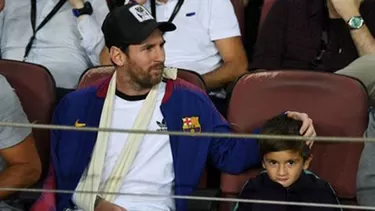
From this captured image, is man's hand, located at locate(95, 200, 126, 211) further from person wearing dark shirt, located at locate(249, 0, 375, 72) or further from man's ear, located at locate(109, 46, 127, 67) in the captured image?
person wearing dark shirt, located at locate(249, 0, 375, 72)

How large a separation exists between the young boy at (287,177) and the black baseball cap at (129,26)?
44 cm

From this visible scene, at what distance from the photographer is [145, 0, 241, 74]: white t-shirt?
115 inches

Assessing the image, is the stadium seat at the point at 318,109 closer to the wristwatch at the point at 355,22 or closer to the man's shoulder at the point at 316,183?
the man's shoulder at the point at 316,183

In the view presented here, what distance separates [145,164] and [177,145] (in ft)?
0.34

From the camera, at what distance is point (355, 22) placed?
2.68m

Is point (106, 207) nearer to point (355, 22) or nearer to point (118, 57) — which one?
point (118, 57)

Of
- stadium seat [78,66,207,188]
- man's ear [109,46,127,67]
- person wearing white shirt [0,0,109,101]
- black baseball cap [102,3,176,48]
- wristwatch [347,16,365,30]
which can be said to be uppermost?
black baseball cap [102,3,176,48]

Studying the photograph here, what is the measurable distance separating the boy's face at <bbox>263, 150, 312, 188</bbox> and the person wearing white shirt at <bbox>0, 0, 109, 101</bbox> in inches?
40.5

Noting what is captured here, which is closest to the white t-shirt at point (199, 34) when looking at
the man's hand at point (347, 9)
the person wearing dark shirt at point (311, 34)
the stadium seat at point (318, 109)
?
the person wearing dark shirt at point (311, 34)

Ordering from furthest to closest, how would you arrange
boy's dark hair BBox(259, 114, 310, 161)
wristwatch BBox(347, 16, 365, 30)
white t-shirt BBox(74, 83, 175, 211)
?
wristwatch BBox(347, 16, 365, 30) < white t-shirt BBox(74, 83, 175, 211) < boy's dark hair BBox(259, 114, 310, 161)

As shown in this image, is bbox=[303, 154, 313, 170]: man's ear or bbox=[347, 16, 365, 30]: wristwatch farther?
bbox=[347, 16, 365, 30]: wristwatch

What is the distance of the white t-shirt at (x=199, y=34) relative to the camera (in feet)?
9.56

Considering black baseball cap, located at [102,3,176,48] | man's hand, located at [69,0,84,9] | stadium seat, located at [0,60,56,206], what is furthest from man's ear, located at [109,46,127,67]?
man's hand, located at [69,0,84,9]

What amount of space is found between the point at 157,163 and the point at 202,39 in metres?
0.77
